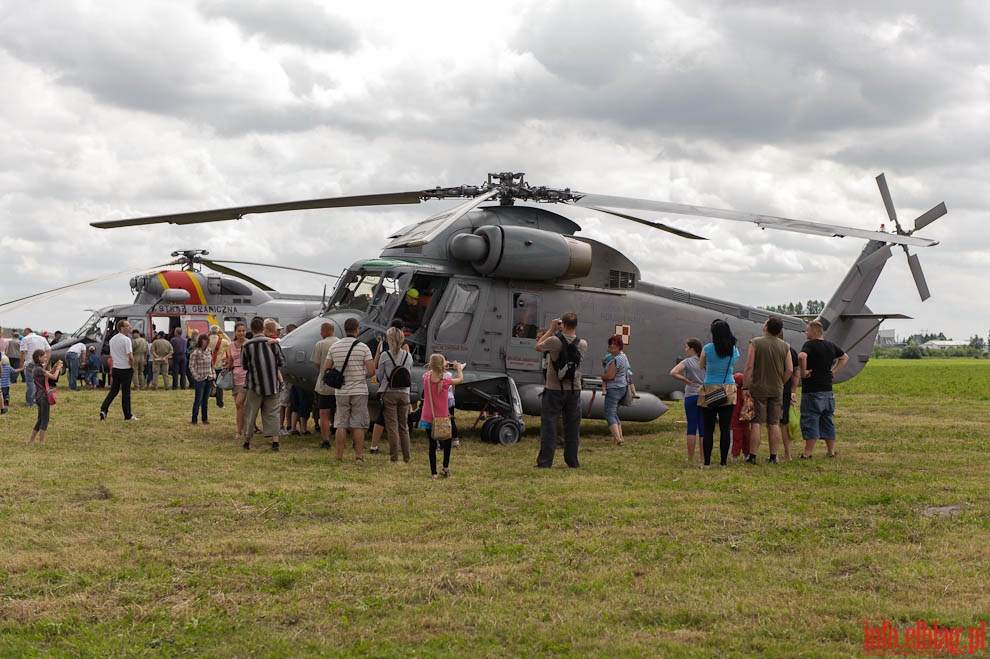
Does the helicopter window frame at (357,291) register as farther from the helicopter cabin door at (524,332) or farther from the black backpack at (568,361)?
the black backpack at (568,361)

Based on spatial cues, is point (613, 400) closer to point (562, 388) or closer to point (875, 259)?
point (562, 388)

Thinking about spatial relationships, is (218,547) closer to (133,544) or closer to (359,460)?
(133,544)

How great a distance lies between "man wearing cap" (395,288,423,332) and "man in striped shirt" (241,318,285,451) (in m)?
1.76

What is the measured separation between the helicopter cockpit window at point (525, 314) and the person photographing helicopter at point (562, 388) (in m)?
2.94

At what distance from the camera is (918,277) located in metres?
14.5

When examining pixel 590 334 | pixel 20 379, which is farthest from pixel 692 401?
pixel 20 379

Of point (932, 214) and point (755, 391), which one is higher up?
point (932, 214)

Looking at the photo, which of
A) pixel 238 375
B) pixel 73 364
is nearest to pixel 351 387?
pixel 238 375

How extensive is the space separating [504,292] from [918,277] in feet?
23.0

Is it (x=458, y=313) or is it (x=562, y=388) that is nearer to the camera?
(x=562, y=388)

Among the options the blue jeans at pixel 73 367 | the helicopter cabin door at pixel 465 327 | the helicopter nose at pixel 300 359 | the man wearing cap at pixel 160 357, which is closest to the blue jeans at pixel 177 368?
the man wearing cap at pixel 160 357

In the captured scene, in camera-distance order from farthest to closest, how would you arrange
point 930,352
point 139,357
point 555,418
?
point 930,352 < point 139,357 < point 555,418

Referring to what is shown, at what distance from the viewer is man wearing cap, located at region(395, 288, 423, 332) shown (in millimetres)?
12125

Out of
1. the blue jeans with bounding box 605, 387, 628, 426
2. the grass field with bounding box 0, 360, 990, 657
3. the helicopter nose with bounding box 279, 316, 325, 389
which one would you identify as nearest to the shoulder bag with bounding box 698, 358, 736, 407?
the grass field with bounding box 0, 360, 990, 657
